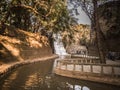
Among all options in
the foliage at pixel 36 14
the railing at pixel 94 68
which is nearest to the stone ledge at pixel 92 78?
the railing at pixel 94 68

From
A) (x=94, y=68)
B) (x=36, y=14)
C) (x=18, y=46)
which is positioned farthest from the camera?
(x=36, y=14)

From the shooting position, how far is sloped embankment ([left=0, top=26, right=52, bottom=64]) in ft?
116

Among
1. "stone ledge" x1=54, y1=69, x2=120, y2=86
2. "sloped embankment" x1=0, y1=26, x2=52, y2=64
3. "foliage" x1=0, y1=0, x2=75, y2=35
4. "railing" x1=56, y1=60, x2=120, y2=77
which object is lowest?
"stone ledge" x1=54, y1=69, x2=120, y2=86

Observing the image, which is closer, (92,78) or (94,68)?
(92,78)

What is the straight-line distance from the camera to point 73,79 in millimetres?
21469

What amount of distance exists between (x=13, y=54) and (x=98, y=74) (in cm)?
2093

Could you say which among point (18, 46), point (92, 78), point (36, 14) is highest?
point (36, 14)

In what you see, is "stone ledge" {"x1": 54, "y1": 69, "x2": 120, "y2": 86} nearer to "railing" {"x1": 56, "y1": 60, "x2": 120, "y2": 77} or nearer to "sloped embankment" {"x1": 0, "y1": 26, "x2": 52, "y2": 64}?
"railing" {"x1": 56, "y1": 60, "x2": 120, "y2": 77}

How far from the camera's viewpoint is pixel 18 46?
4088cm

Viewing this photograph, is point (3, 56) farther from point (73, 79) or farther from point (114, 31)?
point (114, 31)

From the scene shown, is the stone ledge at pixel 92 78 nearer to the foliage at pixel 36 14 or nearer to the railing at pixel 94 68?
the railing at pixel 94 68

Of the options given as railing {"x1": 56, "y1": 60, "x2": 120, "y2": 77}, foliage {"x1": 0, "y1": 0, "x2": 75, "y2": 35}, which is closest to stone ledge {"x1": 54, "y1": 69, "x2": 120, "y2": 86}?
railing {"x1": 56, "y1": 60, "x2": 120, "y2": 77}

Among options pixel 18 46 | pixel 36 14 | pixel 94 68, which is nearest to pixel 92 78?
pixel 94 68

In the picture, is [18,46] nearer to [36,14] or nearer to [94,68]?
[36,14]
